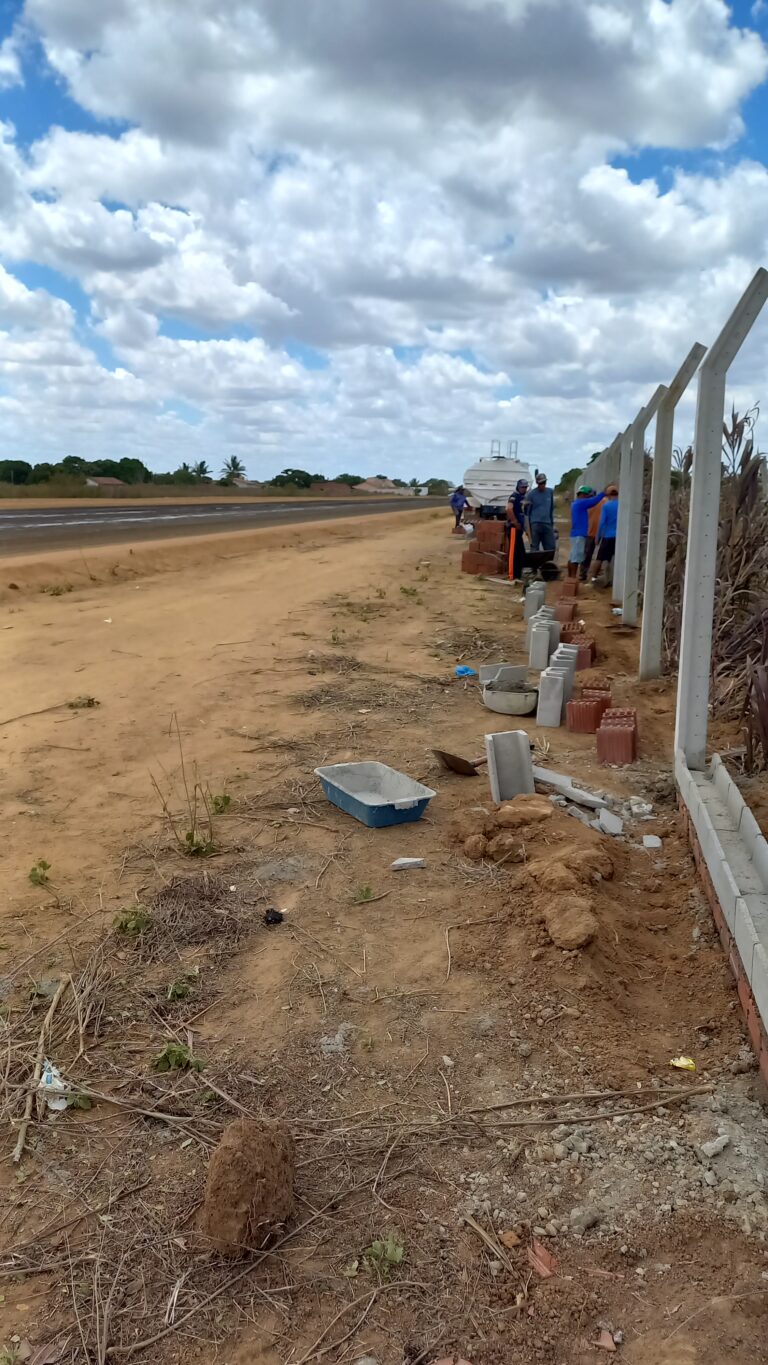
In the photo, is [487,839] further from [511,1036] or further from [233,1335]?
[233,1335]

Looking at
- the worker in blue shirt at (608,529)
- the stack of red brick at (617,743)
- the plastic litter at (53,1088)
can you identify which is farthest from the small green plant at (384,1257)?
the worker in blue shirt at (608,529)

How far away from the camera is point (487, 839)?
191 inches

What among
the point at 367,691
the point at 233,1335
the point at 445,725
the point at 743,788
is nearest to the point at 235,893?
the point at 233,1335

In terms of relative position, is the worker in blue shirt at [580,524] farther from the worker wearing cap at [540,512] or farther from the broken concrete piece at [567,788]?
the broken concrete piece at [567,788]

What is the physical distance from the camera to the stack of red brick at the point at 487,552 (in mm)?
16938

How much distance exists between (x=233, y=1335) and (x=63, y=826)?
11.3 ft

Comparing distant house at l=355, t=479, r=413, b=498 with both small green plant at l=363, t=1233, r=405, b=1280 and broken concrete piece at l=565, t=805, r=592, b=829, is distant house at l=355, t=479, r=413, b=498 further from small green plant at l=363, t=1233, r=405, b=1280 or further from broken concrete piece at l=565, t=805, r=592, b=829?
small green plant at l=363, t=1233, r=405, b=1280

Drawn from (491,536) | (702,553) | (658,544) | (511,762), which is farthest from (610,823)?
(491,536)

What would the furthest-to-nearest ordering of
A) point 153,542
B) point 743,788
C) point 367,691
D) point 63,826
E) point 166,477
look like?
1. point 166,477
2. point 153,542
3. point 367,691
4. point 63,826
5. point 743,788

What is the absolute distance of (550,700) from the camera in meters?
7.05

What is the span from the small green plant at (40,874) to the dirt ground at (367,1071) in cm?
2

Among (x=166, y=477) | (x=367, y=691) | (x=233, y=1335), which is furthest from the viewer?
(x=166, y=477)

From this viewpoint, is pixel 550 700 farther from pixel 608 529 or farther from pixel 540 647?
pixel 608 529

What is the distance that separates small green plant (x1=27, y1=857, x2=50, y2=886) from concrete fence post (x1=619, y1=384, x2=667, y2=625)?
7609 millimetres
